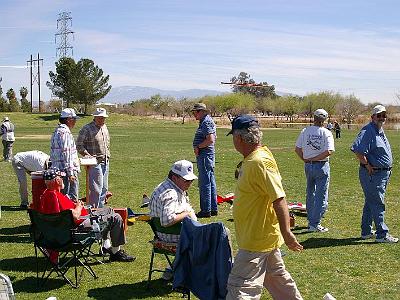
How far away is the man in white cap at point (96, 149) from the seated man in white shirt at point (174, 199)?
3.38 meters

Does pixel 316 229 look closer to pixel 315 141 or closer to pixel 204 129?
pixel 315 141

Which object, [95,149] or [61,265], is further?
[95,149]

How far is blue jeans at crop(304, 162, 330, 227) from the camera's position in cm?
866

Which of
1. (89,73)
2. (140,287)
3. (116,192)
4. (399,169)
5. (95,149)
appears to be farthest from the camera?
(89,73)

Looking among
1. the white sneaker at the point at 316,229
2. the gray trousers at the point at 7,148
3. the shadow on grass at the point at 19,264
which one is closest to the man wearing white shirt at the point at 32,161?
the shadow on grass at the point at 19,264

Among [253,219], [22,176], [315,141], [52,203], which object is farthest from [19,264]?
[315,141]

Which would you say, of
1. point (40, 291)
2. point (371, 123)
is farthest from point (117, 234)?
point (371, 123)

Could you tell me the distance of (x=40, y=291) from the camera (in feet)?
20.2

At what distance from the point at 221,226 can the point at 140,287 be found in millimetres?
1767

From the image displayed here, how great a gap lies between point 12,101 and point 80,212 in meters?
80.7

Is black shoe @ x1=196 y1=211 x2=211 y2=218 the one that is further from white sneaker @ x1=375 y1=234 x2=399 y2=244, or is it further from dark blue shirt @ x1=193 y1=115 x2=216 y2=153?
white sneaker @ x1=375 y1=234 x2=399 y2=244

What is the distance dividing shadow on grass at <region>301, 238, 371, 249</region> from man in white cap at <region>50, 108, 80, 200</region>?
347 centimetres

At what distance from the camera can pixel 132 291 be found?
20.4 feet

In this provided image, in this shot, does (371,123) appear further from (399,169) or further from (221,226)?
(399,169)
